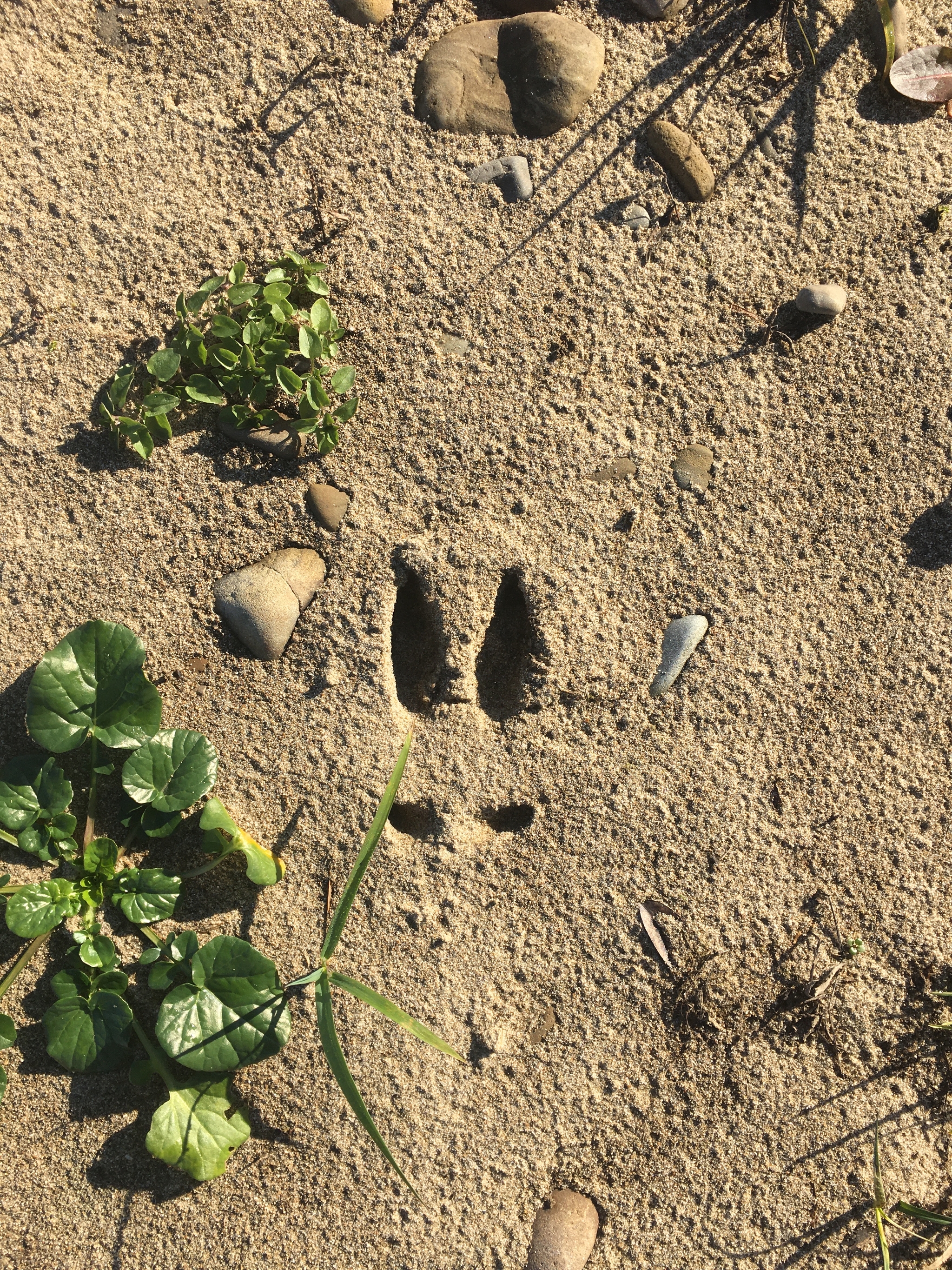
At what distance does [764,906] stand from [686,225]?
1.45 metres

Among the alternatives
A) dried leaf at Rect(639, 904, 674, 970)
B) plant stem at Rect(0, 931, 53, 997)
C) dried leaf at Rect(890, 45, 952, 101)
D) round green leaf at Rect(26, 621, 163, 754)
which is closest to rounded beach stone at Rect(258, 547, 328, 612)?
round green leaf at Rect(26, 621, 163, 754)

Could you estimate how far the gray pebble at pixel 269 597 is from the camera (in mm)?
1905

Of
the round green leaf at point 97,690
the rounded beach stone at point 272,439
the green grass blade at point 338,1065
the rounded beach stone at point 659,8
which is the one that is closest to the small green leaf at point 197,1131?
the green grass blade at point 338,1065

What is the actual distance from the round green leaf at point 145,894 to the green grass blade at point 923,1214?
5.20ft

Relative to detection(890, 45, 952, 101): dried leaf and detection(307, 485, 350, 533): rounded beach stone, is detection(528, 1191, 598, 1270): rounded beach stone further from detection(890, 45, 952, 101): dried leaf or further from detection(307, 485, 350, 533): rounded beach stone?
detection(890, 45, 952, 101): dried leaf

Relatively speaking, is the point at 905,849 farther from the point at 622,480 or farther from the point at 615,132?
the point at 615,132

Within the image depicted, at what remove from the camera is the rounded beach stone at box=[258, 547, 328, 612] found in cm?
193

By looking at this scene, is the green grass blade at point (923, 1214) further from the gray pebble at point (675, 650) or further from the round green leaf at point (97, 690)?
the round green leaf at point (97, 690)

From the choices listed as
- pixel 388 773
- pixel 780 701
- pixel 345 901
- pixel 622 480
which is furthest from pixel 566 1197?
pixel 622 480

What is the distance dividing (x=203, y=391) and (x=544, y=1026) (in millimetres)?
1473

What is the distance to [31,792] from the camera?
186 centimetres

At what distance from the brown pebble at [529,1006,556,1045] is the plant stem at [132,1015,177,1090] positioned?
0.72m

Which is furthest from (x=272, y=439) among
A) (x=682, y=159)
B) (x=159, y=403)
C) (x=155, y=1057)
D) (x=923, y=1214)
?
(x=923, y=1214)

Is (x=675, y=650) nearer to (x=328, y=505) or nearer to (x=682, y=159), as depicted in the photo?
(x=328, y=505)
